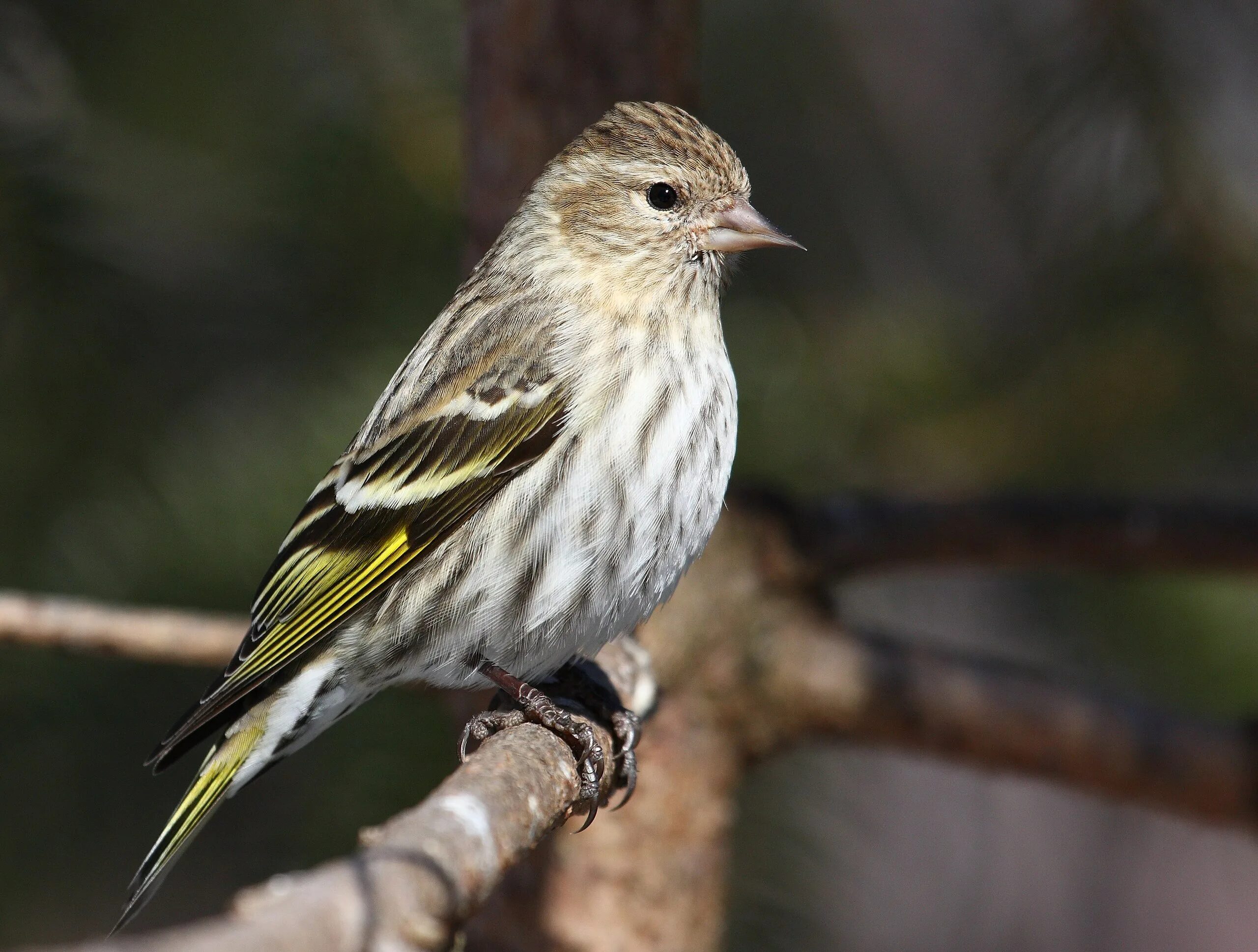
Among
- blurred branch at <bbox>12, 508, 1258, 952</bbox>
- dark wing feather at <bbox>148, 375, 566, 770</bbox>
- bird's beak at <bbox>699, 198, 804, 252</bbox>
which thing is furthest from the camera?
blurred branch at <bbox>12, 508, 1258, 952</bbox>

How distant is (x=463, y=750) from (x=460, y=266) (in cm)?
143

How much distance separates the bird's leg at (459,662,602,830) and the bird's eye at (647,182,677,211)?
102 centimetres

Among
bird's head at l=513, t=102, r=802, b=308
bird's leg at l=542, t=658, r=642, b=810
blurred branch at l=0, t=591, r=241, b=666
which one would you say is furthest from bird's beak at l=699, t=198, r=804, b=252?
blurred branch at l=0, t=591, r=241, b=666

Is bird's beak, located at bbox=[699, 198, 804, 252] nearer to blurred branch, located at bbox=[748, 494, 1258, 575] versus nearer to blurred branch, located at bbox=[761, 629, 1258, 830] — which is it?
blurred branch, located at bbox=[748, 494, 1258, 575]

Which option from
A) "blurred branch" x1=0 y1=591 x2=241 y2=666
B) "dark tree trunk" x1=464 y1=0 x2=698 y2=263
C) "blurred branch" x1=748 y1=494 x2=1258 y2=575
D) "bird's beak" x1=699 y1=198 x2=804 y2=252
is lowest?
"blurred branch" x1=0 y1=591 x2=241 y2=666

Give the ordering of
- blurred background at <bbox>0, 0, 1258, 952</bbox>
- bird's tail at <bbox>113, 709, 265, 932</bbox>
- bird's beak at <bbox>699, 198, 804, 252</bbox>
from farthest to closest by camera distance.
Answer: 1. blurred background at <bbox>0, 0, 1258, 952</bbox>
2. bird's beak at <bbox>699, 198, 804, 252</bbox>
3. bird's tail at <bbox>113, 709, 265, 932</bbox>

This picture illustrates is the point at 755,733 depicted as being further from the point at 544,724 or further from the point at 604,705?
the point at 544,724

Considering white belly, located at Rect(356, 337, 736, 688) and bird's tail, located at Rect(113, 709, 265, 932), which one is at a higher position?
white belly, located at Rect(356, 337, 736, 688)

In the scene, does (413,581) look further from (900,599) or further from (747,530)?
(900,599)

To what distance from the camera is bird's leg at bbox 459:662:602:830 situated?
7.37 feet

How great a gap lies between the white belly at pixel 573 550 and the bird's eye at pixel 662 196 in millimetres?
478

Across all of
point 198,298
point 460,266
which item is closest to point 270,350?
point 198,298

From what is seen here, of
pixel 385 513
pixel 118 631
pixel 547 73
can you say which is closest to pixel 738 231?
pixel 547 73

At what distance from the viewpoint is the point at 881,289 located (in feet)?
13.6
